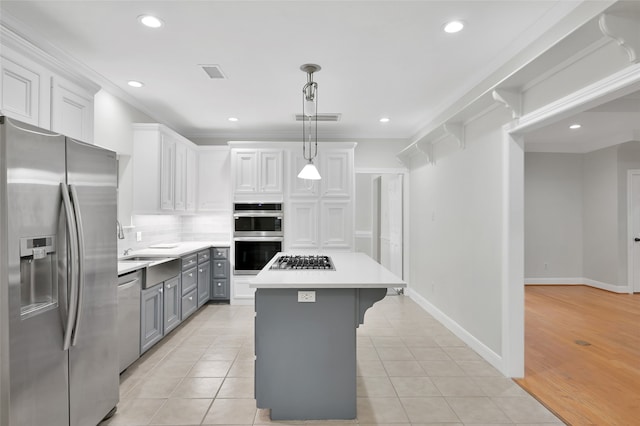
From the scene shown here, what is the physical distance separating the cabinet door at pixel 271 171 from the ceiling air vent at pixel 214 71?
1.87 meters

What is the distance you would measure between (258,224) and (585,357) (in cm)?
405

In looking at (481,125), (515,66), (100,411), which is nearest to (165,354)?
(100,411)

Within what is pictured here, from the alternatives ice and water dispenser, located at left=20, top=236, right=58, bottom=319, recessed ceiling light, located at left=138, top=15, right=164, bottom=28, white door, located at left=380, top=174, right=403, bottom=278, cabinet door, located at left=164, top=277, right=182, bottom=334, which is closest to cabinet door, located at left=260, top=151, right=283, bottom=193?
cabinet door, located at left=164, top=277, right=182, bottom=334

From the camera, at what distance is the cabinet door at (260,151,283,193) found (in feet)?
17.2

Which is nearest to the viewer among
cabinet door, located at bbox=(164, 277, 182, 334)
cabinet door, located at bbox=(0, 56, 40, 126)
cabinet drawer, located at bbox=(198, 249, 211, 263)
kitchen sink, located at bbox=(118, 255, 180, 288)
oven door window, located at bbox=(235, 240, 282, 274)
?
cabinet door, located at bbox=(0, 56, 40, 126)

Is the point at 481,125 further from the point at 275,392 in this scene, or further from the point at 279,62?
the point at 275,392

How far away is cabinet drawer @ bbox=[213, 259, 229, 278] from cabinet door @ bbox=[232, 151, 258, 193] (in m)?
1.09

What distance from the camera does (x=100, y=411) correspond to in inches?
87.4

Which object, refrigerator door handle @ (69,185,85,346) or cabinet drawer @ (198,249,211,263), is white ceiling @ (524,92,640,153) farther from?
refrigerator door handle @ (69,185,85,346)

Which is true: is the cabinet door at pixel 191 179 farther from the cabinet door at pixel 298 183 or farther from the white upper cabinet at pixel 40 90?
the white upper cabinet at pixel 40 90

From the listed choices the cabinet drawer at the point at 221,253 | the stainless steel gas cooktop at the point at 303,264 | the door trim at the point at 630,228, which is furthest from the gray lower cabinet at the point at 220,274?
the door trim at the point at 630,228

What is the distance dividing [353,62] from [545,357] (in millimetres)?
3236

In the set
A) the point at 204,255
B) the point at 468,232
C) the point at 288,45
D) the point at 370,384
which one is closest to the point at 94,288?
the point at 370,384

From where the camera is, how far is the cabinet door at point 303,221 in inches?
207
